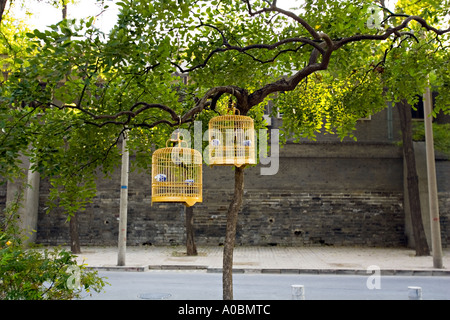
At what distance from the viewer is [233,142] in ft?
24.7

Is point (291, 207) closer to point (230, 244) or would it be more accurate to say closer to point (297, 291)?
point (297, 291)

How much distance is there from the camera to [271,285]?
12.6 meters

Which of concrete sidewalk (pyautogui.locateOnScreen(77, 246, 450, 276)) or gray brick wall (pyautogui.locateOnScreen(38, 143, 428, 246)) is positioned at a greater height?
gray brick wall (pyautogui.locateOnScreen(38, 143, 428, 246))

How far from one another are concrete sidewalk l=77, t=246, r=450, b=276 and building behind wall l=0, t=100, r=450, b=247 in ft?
3.04

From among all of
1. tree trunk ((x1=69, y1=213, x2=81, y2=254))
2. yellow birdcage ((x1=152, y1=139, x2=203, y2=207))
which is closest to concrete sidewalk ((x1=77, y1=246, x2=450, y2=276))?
tree trunk ((x1=69, y1=213, x2=81, y2=254))

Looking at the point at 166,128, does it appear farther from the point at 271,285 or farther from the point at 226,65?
the point at 271,285

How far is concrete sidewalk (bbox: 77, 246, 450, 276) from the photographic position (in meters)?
15.6

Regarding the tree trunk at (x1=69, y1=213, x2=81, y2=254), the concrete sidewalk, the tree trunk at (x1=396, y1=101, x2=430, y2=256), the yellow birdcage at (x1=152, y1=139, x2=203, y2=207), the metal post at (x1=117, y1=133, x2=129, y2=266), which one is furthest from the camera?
the tree trunk at (x1=69, y1=213, x2=81, y2=254)

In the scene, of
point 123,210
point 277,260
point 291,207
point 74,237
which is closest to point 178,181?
point 123,210

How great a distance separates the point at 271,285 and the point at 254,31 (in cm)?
744

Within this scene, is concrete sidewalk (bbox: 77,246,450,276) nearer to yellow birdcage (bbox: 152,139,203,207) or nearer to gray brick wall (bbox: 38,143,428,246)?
gray brick wall (bbox: 38,143,428,246)

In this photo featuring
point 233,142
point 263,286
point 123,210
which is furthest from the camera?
point 123,210

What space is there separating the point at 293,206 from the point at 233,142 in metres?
15.8
